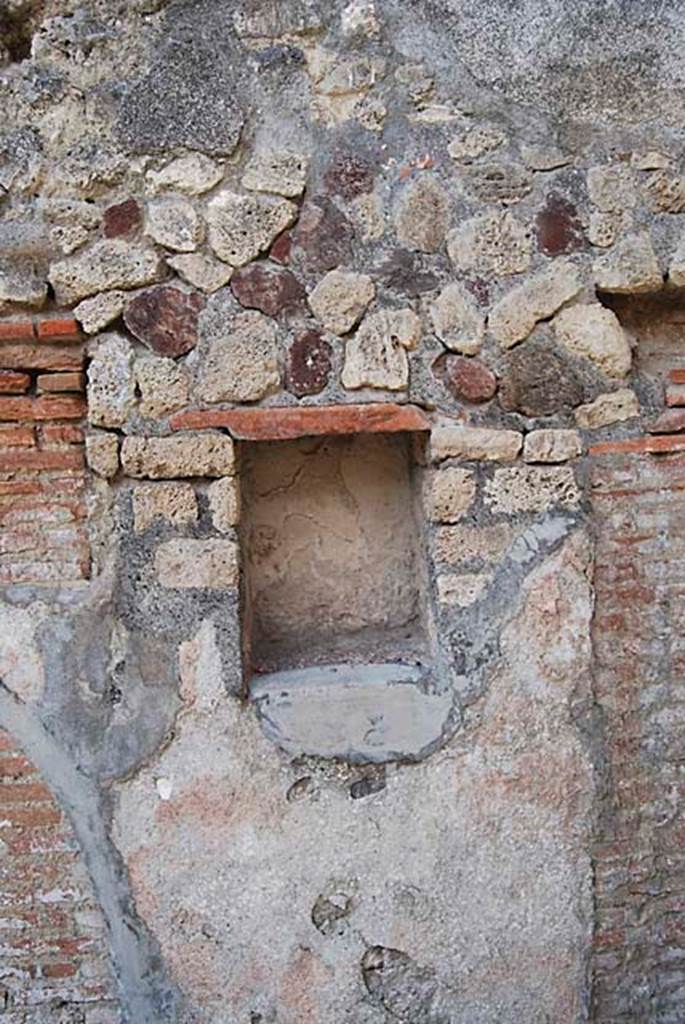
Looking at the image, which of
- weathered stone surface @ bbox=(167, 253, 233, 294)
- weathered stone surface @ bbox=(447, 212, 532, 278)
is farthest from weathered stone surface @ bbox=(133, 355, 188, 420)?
weathered stone surface @ bbox=(447, 212, 532, 278)

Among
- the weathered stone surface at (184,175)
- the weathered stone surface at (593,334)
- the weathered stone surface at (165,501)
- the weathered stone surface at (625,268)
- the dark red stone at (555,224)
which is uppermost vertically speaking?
the weathered stone surface at (184,175)

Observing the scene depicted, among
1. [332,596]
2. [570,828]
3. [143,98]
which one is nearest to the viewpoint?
[143,98]

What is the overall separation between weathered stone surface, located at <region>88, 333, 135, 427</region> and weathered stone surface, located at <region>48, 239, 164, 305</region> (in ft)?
0.50

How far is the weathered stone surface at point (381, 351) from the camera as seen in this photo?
2664 mm

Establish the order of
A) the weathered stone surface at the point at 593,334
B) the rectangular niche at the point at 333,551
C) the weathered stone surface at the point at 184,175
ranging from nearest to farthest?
the weathered stone surface at the point at 184,175
the weathered stone surface at the point at 593,334
the rectangular niche at the point at 333,551

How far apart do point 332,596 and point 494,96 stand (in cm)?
144

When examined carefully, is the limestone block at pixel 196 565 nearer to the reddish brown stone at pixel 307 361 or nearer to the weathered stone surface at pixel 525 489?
the reddish brown stone at pixel 307 361

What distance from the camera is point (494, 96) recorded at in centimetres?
267

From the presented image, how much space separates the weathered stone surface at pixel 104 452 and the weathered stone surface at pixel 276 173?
75 centimetres

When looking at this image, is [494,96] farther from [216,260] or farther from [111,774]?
[111,774]

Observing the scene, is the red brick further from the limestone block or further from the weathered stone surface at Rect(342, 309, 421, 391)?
the limestone block

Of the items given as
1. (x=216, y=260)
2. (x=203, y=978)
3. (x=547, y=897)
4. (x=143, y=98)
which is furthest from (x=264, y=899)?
(x=143, y=98)

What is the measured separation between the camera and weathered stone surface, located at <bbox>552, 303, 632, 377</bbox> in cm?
273

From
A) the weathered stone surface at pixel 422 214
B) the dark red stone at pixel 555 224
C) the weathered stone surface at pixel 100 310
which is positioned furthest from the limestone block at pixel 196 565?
the dark red stone at pixel 555 224
